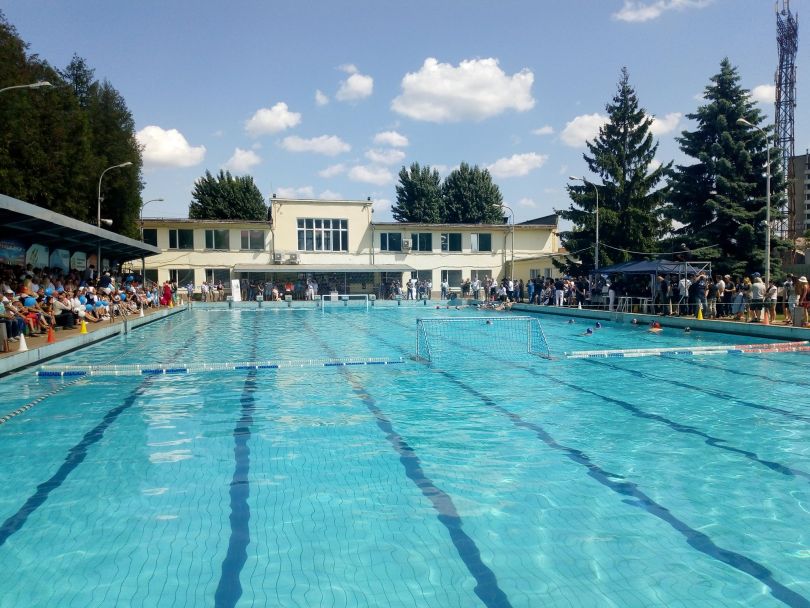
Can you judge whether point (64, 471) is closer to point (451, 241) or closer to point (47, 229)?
point (47, 229)

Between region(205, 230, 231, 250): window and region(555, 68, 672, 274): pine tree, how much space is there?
21369 millimetres

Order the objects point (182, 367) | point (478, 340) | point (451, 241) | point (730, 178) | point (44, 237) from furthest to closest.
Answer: point (451, 241) < point (730, 178) < point (44, 237) < point (478, 340) < point (182, 367)

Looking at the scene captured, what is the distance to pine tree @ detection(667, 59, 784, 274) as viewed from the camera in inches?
995

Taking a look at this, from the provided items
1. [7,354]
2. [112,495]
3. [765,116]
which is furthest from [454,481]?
[765,116]

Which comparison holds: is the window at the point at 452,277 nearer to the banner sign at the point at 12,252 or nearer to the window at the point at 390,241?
the window at the point at 390,241

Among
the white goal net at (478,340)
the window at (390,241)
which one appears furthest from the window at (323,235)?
the white goal net at (478,340)

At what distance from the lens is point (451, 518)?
4.79 m

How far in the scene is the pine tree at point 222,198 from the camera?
5497 cm

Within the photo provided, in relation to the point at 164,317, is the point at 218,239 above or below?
above

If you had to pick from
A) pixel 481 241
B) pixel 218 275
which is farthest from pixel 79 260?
pixel 481 241

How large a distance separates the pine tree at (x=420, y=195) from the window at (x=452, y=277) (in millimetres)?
15805

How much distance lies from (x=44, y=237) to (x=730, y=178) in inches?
1027

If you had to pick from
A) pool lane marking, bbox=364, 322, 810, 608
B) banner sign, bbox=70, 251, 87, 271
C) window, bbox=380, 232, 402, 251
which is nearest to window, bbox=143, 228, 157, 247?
banner sign, bbox=70, 251, 87, 271

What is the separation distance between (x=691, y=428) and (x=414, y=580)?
4950 millimetres
